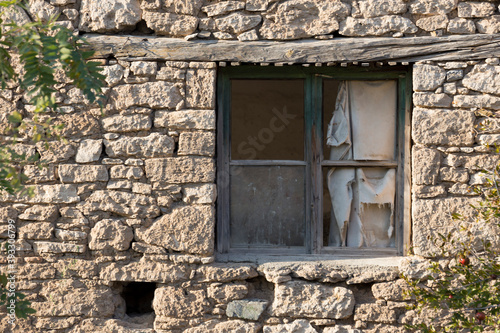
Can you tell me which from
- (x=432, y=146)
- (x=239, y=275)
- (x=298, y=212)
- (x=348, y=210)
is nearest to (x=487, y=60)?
(x=432, y=146)

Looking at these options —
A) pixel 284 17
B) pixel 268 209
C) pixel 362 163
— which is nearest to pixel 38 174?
pixel 268 209

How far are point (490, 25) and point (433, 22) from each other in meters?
0.36

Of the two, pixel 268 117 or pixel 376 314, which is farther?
pixel 268 117

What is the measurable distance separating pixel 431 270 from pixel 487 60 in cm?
138

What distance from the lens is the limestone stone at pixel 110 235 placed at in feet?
11.6

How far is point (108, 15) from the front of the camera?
3.55 m

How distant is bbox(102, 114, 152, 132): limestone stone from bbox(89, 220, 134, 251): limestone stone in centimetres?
61

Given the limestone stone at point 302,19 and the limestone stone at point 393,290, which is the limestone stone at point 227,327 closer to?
the limestone stone at point 393,290

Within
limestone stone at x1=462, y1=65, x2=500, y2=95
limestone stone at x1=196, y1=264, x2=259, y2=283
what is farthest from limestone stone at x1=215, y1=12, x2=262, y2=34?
limestone stone at x1=196, y1=264, x2=259, y2=283

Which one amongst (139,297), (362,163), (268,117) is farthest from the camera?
(268,117)

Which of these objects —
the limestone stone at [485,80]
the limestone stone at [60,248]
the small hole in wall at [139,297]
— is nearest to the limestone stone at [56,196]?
the limestone stone at [60,248]

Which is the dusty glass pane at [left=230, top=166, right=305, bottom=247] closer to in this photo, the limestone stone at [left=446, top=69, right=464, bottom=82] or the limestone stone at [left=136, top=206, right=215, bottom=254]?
the limestone stone at [left=136, top=206, right=215, bottom=254]

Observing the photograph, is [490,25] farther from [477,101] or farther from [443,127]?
[443,127]

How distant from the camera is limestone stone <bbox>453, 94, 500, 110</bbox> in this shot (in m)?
3.45
